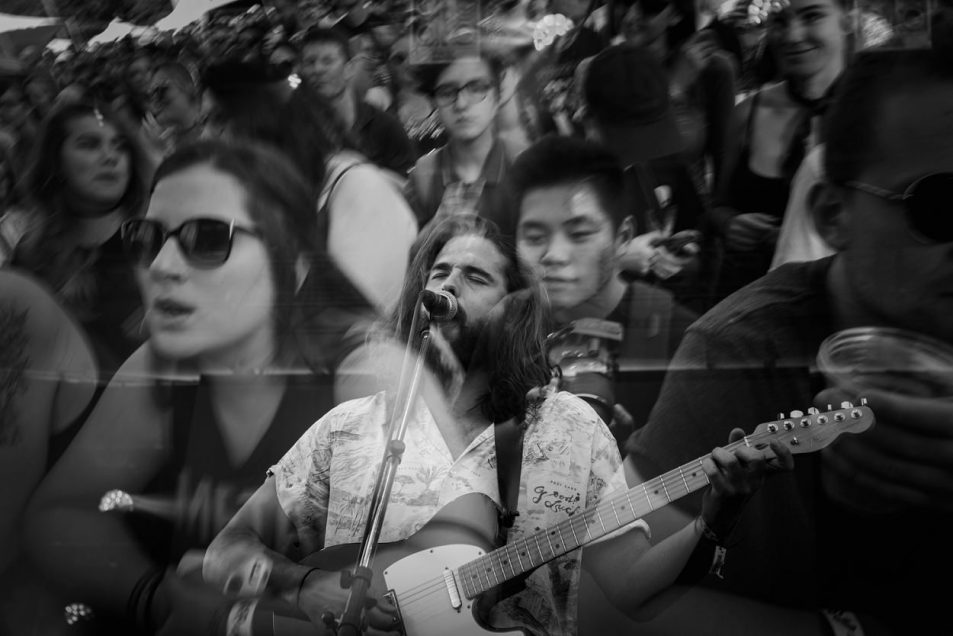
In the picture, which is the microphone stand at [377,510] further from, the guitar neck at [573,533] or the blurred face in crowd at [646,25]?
the blurred face in crowd at [646,25]

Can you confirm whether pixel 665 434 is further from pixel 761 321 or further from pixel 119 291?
pixel 119 291

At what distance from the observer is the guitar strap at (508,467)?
2992mm

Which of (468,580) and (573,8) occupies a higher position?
(573,8)

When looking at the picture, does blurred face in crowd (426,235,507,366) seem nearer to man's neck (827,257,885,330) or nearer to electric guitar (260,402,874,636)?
electric guitar (260,402,874,636)

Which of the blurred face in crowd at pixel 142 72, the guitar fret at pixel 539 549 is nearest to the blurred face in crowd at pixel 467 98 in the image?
the blurred face in crowd at pixel 142 72

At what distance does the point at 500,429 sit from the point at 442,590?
504 millimetres

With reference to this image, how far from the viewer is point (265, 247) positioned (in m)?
3.28

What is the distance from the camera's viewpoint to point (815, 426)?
2.80 meters

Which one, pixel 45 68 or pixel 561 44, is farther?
pixel 45 68

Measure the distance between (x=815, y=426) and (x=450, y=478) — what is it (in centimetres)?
106

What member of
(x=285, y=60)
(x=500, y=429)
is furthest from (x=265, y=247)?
(x=500, y=429)

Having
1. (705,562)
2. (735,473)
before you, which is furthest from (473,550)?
(735,473)

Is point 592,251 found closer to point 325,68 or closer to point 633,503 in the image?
point 633,503

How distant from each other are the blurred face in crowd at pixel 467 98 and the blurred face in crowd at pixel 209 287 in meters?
0.73
